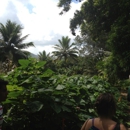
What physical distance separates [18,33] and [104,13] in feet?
56.1

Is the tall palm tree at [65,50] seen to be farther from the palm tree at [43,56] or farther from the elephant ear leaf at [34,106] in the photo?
the elephant ear leaf at [34,106]

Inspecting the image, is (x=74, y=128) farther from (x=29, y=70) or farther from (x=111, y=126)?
(x=111, y=126)

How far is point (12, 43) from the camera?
27266 millimetres

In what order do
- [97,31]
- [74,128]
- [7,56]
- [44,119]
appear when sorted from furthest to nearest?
1. [7,56]
2. [97,31]
3. [74,128]
4. [44,119]

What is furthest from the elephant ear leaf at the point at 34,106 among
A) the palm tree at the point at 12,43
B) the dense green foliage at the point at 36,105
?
the palm tree at the point at 12,43

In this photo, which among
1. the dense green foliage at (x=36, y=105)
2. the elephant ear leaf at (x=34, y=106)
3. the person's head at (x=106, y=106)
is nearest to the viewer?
the person's head at (x=106, y=106)

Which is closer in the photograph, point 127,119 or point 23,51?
point 127,119

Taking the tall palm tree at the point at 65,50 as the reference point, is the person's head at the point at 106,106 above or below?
below

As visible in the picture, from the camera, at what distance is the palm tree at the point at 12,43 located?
25.8 meters

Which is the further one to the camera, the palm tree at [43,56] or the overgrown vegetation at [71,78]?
the palm tree at [43,56]

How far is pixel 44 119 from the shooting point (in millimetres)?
3117

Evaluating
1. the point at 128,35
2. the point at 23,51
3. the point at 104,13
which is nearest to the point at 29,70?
the point at 128,35

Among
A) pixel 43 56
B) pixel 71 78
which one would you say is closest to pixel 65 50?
pixel 43 56

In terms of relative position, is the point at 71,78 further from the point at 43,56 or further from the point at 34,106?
the point at 43,56
